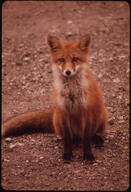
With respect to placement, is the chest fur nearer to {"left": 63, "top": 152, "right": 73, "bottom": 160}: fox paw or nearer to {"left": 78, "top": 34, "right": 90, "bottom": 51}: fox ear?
{"left": 78, "top": 34, "right": 90, "bottom": 51}: fox ear

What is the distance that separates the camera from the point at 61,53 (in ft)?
12.5

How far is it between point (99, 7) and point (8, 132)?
570cm


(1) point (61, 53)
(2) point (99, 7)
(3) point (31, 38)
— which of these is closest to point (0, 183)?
(1) point (61, 53)

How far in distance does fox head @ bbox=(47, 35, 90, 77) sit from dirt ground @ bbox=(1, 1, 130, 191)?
129 centimetres

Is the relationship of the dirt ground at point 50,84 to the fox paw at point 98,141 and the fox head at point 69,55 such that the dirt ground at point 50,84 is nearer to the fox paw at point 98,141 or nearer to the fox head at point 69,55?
the fox paw at point 98,141

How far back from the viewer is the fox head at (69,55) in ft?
12.0

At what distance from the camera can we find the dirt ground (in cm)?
362

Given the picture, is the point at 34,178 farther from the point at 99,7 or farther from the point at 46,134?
the point at 99,7

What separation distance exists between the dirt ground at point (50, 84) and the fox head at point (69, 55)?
1.29m

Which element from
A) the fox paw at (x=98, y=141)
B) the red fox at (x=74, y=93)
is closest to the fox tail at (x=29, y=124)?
the red fox at (x=74, y=93)

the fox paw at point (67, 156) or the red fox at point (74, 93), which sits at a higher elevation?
the red fox at point (74, 93)

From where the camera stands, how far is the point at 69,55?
376 cm

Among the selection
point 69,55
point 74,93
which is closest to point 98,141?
point 74,93

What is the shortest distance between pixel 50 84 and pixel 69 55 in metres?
2.45
